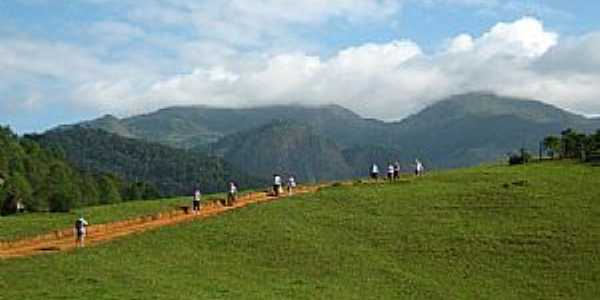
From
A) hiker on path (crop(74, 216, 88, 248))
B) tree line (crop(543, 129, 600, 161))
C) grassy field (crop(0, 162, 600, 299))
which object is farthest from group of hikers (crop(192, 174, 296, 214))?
tree line (crop(543, 129, 600, 161))

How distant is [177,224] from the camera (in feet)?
196

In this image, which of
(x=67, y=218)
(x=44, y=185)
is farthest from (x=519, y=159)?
(x=44, y=185)

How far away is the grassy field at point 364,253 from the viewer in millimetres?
43562

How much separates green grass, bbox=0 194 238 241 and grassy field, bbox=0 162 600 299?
10.1 metres

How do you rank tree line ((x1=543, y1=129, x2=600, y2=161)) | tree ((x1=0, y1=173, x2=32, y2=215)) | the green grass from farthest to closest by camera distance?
tree ((x1=0, y1=173, x2=32, y2=215)) < tree line ((x1=543, y1=129, x2=600, y2=161)) < the green grass

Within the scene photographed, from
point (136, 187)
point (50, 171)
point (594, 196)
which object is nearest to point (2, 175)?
point (50, 171)

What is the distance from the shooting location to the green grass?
61312 millimetres

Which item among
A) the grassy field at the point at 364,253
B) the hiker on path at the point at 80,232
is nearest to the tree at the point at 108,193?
the grassy field at the point at 364,253

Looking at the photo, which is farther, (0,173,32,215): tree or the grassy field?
(0,173,32,215): tree

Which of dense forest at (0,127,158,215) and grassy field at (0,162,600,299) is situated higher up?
dense forest at (0,127,158,215)

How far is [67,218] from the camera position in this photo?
67125mm

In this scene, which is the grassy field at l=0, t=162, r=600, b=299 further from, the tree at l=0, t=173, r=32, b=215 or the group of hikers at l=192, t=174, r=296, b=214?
the tree at l=0, t=173, r=32, b=215

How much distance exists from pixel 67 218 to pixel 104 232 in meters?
7.62

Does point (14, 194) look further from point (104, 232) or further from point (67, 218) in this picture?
point (104, 232)
